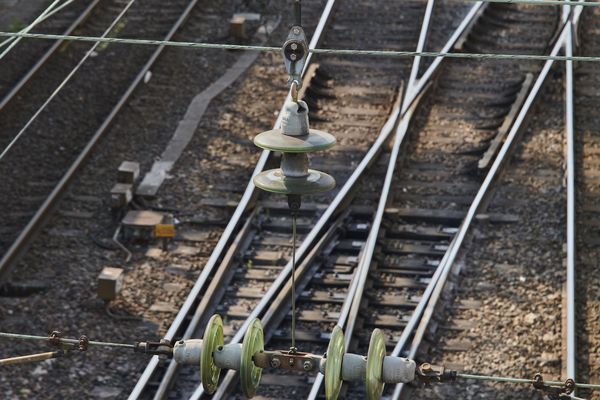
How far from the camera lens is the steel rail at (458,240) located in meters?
12.9

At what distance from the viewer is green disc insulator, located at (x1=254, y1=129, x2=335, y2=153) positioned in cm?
752

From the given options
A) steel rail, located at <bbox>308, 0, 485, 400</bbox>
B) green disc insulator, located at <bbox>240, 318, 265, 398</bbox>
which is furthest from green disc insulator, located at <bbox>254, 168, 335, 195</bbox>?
steel rail, located at <bbox>308, 0, 485, 400</bbox>

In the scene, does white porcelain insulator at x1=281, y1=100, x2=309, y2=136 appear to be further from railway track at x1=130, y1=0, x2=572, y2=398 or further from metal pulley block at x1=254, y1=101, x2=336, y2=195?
railway track at x1=130, y1=0, x2=572, y2=398

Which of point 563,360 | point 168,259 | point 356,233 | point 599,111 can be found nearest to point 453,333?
point 563,360

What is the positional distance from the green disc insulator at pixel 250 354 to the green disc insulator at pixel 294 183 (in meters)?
0.73

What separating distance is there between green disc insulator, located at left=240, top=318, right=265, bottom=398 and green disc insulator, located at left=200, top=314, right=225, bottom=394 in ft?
0.52

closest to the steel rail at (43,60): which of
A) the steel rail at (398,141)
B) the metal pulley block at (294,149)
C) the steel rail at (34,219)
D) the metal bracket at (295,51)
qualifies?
the steel rail at (34,219)

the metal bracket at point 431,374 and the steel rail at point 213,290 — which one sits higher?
the metal bracket at point 431,374

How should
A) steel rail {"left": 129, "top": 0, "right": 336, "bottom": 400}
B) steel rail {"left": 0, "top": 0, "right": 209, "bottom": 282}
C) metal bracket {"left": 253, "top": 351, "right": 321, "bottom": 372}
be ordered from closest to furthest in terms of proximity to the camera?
metal bracket {"left": 253, "top": 351, "right": 321, "bottom": 372} < steel rail {"left": 129, "top": 0, "right": 336, "bottom": 400} < steel rail {"left": 0, "top": 0, "right": 209, "bottom": 282}

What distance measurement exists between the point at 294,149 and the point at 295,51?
677 mm

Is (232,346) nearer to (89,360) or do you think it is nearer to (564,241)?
(89,360)

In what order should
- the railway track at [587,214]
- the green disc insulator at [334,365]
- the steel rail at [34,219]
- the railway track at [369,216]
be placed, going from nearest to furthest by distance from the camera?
the green disc insulator at [334,365]
the railway track at [587,214]
the railway track at [369,216]
the steel rail at [34,219]

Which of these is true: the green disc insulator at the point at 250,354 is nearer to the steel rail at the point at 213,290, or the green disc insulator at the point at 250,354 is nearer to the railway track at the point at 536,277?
the steel rail at the point at 213,290

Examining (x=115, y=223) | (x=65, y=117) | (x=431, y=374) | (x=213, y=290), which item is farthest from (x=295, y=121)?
(x=65, y=117)
